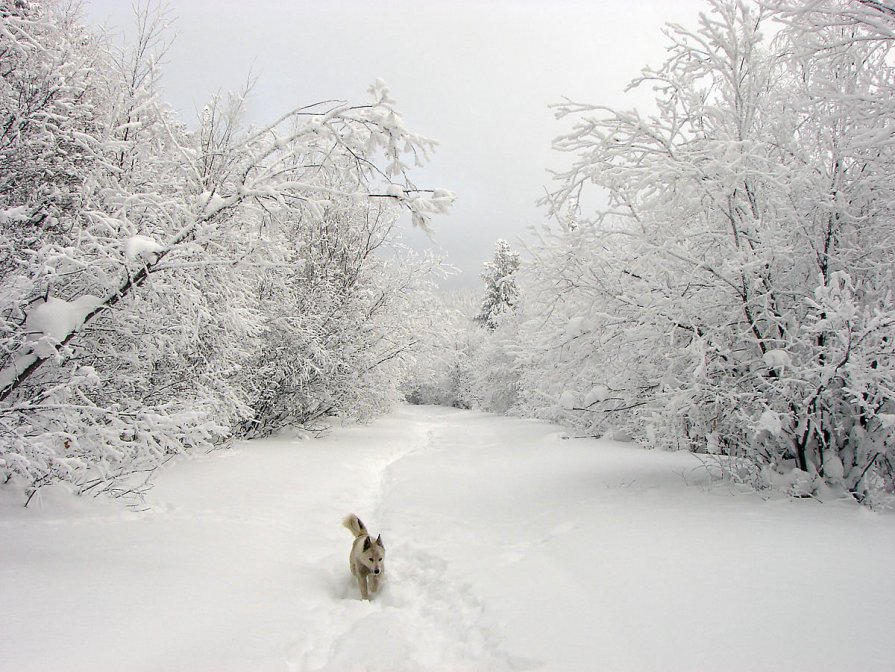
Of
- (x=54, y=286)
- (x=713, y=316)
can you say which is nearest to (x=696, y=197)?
(x=713, y=316)

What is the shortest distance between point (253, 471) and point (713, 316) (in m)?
7.81

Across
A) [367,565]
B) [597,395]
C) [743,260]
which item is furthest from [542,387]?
[367,565]

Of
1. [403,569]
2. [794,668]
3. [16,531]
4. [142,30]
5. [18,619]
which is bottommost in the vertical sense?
[403,569]

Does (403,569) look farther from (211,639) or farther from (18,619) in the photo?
(18,619)

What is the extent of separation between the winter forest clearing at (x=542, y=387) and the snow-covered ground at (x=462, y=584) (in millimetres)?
30

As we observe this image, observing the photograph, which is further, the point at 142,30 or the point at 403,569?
the point at 142,30

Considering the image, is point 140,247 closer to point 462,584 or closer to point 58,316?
point 58,316

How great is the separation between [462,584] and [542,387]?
452 centimetres

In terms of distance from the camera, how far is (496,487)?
27.0 feet

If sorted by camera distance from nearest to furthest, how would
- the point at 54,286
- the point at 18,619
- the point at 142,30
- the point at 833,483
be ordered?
the point at 18,619
the point at 54,286
the point at 833,483
the point at 142,30

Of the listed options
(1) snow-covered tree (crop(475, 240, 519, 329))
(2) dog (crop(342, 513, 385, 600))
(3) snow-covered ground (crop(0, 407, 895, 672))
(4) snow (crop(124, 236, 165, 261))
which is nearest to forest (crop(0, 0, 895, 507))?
(4) snow (crop(124, 236, 165, 261))

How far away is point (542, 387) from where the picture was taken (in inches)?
325

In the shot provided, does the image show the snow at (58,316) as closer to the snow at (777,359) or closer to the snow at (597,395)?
the snow at (597,395)

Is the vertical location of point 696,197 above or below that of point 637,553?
above
